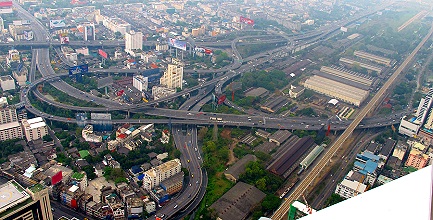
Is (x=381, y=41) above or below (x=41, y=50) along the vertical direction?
above

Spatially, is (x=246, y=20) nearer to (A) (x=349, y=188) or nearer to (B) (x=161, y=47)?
(B) (x=161, y=47)

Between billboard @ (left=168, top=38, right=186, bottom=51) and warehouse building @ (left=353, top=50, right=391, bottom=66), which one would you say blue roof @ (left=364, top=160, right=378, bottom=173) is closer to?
warehouse building @ (left=353, top=50, right=391, bottom=66)

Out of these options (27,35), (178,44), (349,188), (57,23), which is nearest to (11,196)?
(349,188)

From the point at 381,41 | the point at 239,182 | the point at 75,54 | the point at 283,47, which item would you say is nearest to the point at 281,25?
the point at 283,47

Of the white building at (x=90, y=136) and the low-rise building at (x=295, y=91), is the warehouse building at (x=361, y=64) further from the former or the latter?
the white building at (x=90, y=136)

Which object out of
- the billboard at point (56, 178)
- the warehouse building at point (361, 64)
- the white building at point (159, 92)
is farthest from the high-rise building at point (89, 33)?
the warehouse building at point (361, 64)

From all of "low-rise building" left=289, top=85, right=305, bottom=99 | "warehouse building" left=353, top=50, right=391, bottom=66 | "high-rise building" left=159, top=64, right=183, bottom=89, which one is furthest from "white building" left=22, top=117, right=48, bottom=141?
"warehouse building" left=353, top=50, right=391, bottom=66

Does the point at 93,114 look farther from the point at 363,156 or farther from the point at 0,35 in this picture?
the point at 0,35
